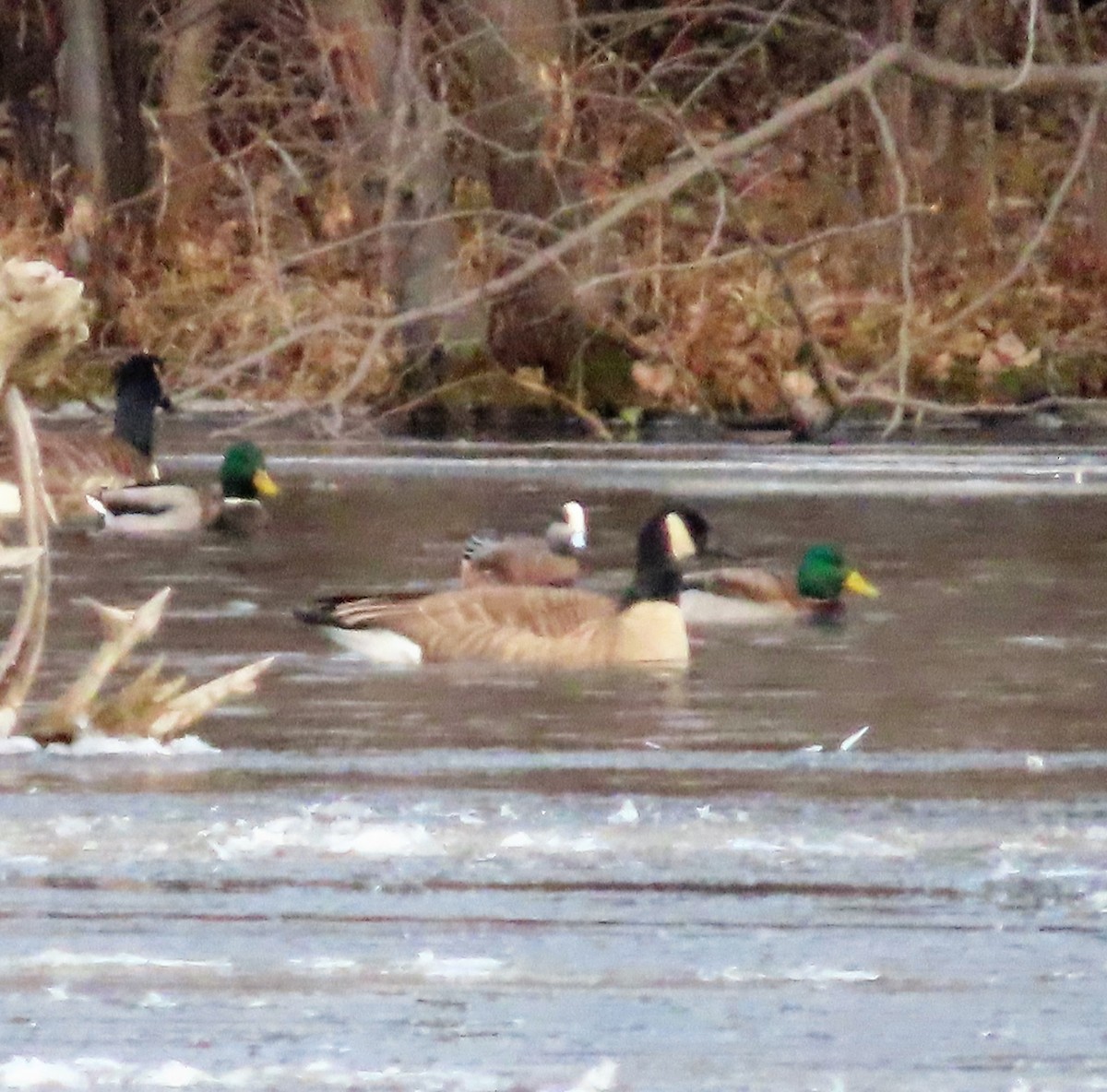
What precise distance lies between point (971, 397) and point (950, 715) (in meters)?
15.3

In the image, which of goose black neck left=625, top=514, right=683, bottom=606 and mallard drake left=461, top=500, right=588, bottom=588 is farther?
mallard drake left=461, top=500, right=588, bottom=588

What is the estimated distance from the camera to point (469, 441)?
23.0 m

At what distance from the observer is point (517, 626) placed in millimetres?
12031

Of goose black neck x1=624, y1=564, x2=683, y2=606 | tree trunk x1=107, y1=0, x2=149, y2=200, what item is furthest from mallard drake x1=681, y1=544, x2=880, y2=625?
tree trunk x1=107, y1=0, x2=149, y2=200

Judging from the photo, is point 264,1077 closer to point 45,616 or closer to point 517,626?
point 45,616

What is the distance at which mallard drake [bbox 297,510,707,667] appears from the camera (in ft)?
39.1

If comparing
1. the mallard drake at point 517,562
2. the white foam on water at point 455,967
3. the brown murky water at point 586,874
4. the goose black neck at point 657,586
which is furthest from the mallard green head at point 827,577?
the white foam on water at point 455,967

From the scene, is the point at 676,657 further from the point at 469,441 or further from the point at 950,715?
the point at 469,441

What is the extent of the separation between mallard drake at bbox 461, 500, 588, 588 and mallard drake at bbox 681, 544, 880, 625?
21.4 inches

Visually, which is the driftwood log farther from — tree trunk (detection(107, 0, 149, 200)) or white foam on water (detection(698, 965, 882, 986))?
tree trunk (detection(107, 0, 149, 200))

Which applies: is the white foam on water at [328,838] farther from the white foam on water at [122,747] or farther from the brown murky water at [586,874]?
the white foam on water at [122,747]

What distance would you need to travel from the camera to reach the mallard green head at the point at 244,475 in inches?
720

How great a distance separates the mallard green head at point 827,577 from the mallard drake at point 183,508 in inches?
166

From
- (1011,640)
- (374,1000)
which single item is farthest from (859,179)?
(374,1000)
